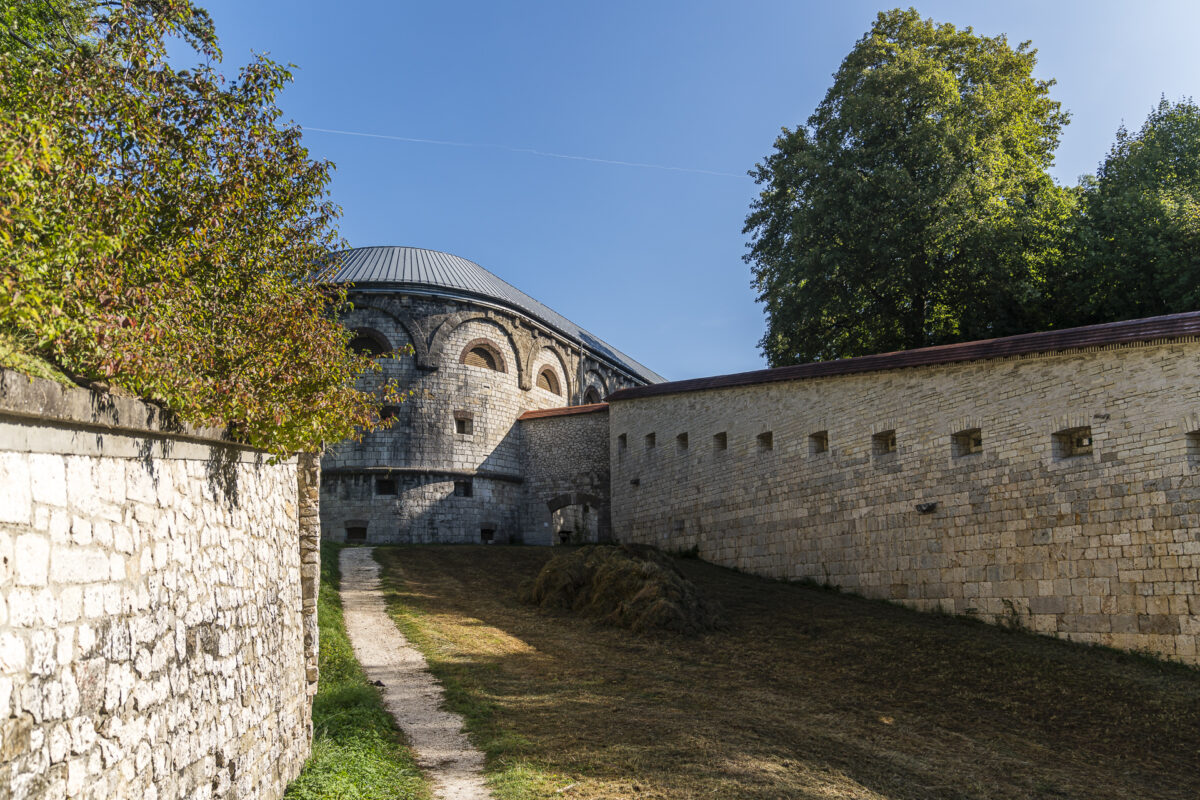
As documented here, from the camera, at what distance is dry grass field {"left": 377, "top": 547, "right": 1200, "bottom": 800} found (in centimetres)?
725

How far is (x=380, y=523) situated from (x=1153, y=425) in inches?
804

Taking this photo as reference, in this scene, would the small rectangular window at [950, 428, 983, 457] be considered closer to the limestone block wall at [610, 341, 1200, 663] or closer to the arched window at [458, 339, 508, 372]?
the limestone block wall at [610, 341, 1200, 663]

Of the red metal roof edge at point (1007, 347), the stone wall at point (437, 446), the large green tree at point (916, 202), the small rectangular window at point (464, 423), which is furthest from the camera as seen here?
the small rectangular window at point (464, 423)

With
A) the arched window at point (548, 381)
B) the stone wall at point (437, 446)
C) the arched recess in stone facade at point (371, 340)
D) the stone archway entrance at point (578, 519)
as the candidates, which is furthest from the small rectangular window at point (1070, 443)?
the arched window at point (548, 381)

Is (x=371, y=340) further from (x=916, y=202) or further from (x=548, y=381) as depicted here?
(x=916, y=202)

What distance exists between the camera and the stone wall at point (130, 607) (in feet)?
9.93

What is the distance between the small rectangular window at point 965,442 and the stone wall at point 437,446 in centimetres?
1559

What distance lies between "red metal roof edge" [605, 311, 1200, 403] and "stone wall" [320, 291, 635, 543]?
35.0ft

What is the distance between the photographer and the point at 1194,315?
11.8 metres

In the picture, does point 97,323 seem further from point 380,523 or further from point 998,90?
point 998,90

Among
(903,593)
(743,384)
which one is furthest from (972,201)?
(903,593)

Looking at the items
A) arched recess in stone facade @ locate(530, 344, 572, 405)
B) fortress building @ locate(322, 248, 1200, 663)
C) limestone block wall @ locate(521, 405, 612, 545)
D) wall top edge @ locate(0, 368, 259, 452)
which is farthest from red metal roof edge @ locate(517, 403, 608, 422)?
wall top edge @ locate(0, 368, 259, 452)

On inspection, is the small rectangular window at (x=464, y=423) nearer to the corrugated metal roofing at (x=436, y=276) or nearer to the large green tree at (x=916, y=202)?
the corrugated metal roofing at (x=436, y=276)

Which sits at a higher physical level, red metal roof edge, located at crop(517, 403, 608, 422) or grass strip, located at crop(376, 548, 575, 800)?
red metal roof edge, located at crop(517, 403, 608, 422)
